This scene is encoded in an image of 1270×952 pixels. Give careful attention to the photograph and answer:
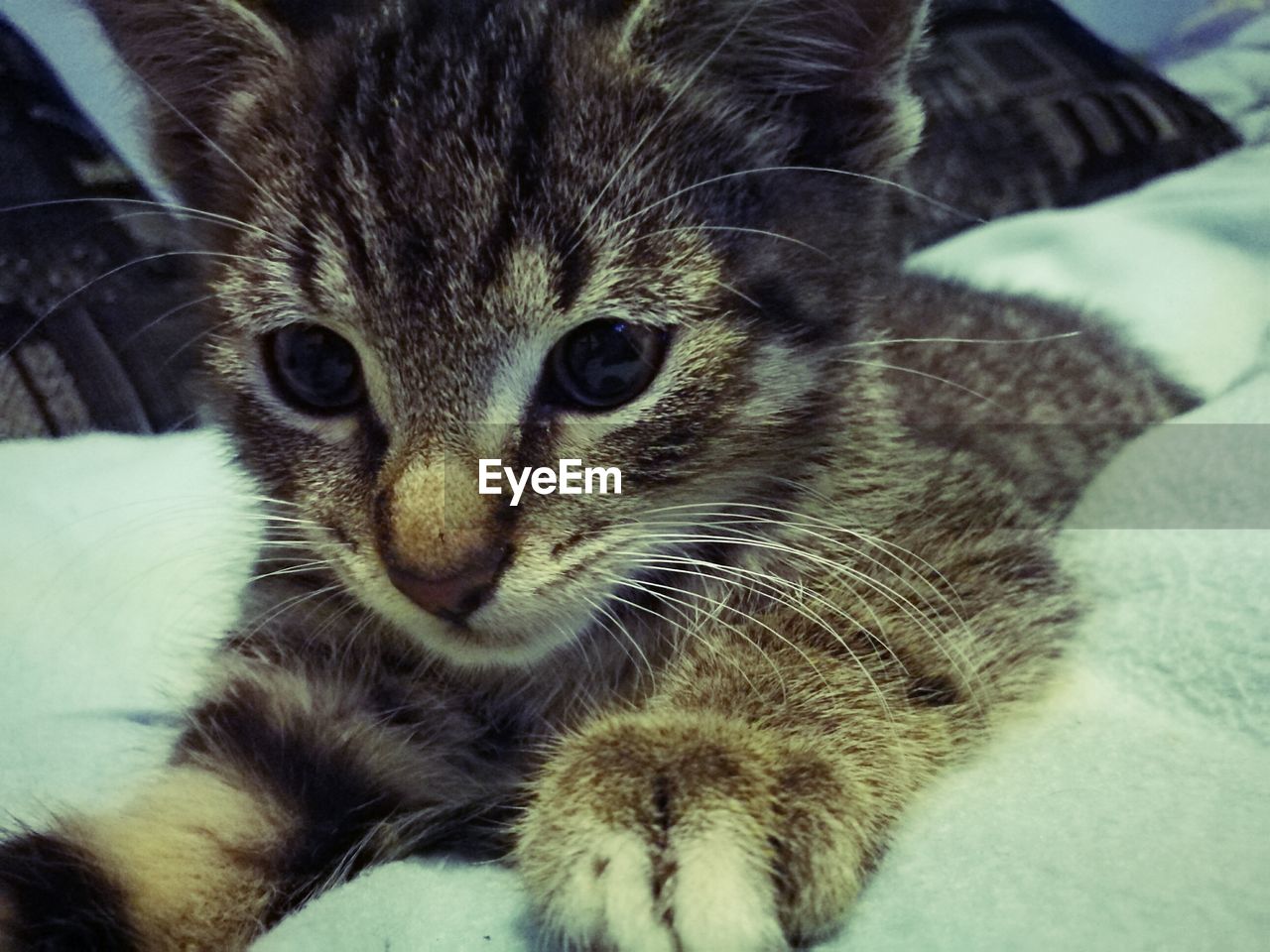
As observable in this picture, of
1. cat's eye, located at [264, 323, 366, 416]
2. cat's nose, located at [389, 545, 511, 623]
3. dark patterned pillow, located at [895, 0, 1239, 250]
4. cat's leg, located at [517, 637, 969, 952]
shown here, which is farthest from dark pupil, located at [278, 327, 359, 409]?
dark patterned pillow, located at [895, 0, 1239, 250]

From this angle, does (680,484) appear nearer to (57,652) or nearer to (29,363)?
(57,652)

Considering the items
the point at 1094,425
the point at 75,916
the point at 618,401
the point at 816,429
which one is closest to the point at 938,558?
the point at 816,429

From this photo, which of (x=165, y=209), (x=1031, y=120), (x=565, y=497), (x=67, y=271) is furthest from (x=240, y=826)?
(x=1031, y=120)

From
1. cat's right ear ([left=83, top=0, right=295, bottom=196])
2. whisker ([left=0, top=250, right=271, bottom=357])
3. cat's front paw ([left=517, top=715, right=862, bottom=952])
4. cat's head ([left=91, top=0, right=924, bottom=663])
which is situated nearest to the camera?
cat's front paw ([left=517, top=715, right=862, bottom=952])

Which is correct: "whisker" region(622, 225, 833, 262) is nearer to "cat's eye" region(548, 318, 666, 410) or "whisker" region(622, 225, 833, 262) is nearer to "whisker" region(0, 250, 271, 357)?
"cat's eye" region(548, 318, 666, 410)

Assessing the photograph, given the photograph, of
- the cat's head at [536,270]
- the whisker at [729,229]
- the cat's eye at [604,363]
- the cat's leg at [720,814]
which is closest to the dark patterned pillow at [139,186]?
the cat's head at [536,270]

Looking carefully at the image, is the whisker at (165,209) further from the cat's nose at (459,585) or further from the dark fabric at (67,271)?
the cat's nose at (459,585)

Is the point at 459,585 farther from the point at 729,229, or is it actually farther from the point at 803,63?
the point at 803,63
